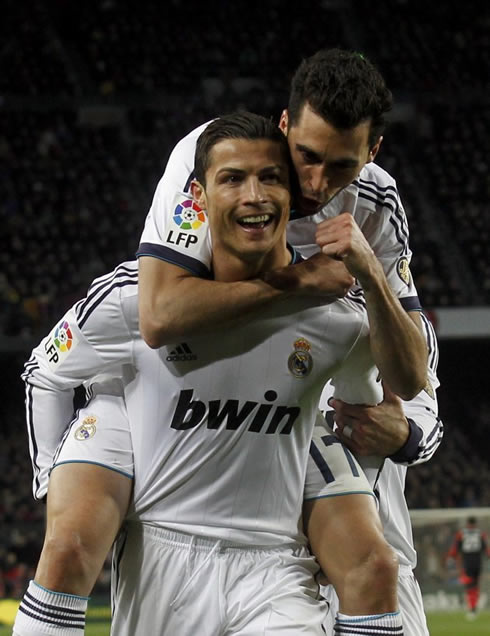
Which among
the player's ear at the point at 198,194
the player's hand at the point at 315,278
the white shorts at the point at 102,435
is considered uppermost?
the player's ear at the point at 198,194

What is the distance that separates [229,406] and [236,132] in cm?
98

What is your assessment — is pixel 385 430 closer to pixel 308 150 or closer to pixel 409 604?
pixel 409 604

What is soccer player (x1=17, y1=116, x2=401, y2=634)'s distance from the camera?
3.95m

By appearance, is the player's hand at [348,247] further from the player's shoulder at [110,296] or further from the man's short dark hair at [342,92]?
the player's shoulder at [110,296]

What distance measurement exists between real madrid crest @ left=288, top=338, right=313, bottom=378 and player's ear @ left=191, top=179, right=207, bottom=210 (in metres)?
0.61

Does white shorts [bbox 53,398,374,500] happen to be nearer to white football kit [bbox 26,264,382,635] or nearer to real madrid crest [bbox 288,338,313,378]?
white football kit [bbox 26,264,382,635]

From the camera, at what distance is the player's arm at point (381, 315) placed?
3.75m

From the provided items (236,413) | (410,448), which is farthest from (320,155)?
(410,448)

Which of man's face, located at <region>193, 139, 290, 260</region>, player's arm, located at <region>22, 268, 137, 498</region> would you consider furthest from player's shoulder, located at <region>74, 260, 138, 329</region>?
man's face, located at <region>193, 139, 290, 260</region>

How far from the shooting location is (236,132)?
3.88m

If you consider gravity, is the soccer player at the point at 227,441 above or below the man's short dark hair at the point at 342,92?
below

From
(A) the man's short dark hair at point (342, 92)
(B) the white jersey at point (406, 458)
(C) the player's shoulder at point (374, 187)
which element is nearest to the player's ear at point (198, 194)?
(A) the man's short dark hair at point (342, 92)

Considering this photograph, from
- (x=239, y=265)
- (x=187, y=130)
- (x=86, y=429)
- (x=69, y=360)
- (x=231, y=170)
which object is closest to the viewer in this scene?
(x=231, y=170)

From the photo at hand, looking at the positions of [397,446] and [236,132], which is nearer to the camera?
[236,132]
